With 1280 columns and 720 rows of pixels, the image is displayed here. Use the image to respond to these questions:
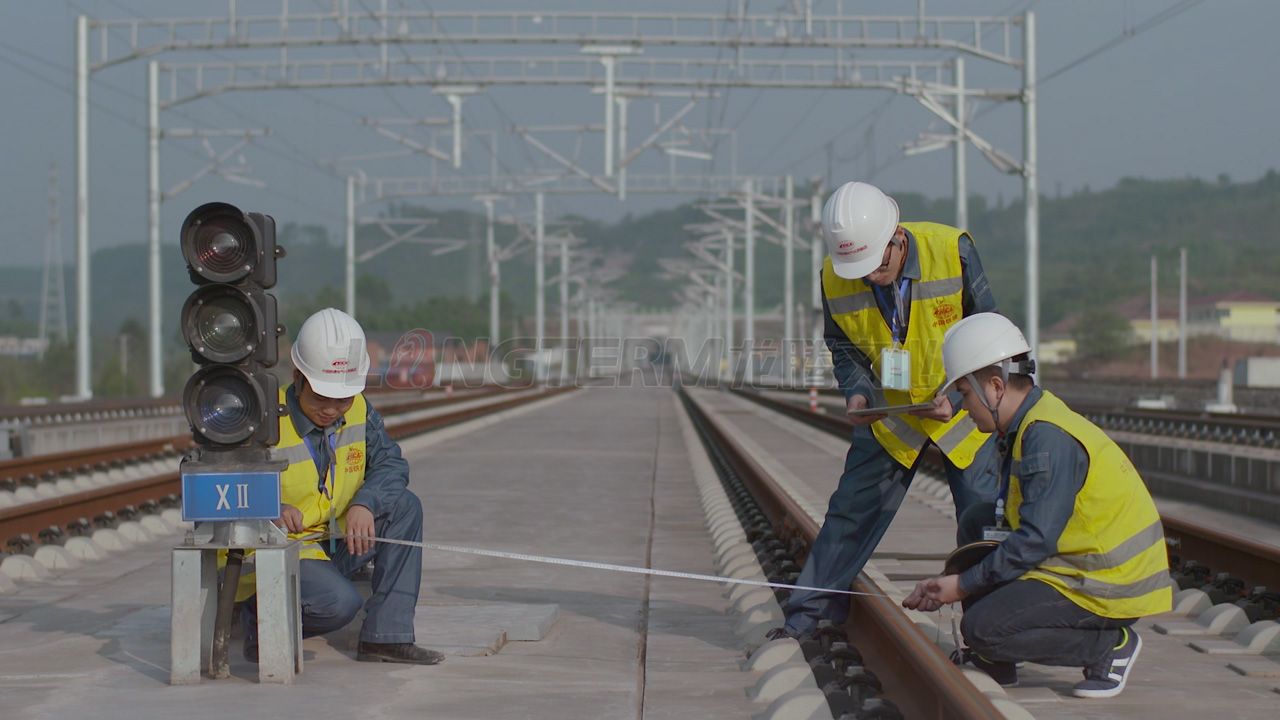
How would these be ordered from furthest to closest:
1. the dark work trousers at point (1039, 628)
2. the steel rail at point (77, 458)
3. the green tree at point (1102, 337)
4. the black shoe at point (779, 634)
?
the green tree at point (1102, 337), the steel rail at point (77, 458), the black shoe at point (779, 634), the dark work trousers at point (1039, 628)

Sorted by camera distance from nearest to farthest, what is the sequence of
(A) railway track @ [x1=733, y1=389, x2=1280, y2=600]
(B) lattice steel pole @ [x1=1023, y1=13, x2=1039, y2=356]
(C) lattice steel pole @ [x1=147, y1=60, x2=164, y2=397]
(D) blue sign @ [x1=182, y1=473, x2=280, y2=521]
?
(D) blue sign @ [x1=182, y1=473, x2=280, y2=521]
(A) railway track @ [x1=733, y1=389, x2=1280, y2=600]
(B) lattice steel pole @ [x1=1023, y1=13, x2=1039, y2=356]
(C) lattice steel pole @ [x1=147, y1=60, x2=164, y2=397]

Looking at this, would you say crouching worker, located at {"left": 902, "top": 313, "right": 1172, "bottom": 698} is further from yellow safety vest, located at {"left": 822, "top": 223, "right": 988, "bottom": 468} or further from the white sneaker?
yellow safety vest, located at {"left": 822, "top": 223, "right": 988, "bottom": 468}

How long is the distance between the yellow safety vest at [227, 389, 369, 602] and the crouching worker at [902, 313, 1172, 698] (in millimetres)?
2499

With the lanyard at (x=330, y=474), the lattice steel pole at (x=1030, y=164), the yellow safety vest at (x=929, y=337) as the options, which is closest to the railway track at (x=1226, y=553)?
the yellow safety vest at (x=929, y=337)

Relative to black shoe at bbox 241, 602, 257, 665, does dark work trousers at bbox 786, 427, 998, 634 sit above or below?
above

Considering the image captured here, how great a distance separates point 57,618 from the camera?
8094 mm

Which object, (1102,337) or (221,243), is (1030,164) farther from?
(1102,337)

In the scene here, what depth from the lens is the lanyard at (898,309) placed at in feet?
21.4

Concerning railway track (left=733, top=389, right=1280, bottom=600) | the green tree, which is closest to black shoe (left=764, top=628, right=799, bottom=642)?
railway track (left=733, top=389, right=1280, bottom=600)

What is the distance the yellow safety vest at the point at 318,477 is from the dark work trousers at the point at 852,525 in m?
1.97

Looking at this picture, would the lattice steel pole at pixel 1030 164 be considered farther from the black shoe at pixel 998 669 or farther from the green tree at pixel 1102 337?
the green tree at pixel 1102 337

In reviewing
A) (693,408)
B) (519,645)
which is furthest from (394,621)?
(693,408)

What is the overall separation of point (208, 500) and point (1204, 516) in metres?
12.0

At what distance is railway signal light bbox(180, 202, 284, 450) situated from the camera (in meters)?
6.11
